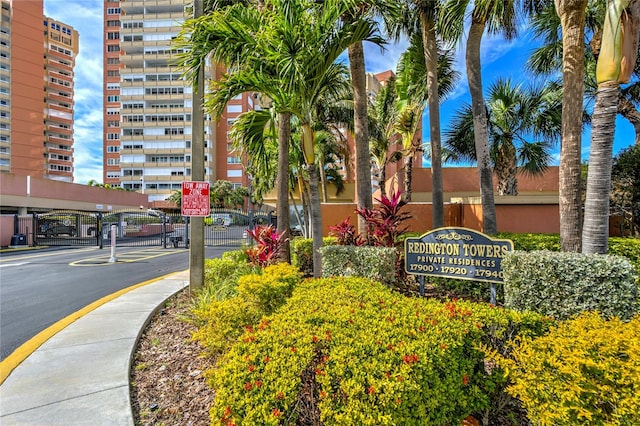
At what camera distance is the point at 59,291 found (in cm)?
736

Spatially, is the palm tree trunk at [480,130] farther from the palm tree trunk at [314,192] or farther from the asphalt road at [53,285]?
the asphalt road at [53,285]

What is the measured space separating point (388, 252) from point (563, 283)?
2.28m

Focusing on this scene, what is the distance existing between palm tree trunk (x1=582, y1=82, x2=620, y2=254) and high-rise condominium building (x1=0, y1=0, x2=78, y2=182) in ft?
206

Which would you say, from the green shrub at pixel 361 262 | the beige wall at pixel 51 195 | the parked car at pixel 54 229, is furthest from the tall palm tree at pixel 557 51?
the beige wall at pixel 51 195

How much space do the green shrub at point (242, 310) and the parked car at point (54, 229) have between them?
78.6 feet

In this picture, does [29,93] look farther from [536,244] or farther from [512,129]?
[536,244]

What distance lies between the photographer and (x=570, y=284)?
11.9ft

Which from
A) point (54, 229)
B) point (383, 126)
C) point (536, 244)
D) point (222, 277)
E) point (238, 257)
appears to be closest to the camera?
point (536, 244)

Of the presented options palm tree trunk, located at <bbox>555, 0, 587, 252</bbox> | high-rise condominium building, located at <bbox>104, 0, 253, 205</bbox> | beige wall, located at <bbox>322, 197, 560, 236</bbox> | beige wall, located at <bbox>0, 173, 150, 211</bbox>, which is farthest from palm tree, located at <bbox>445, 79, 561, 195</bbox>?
high-rise condominium building, located at <bbox>104, 0, 253, 205</bbox>

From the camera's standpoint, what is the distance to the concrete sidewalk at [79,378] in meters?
2.61

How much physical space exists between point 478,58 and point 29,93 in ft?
220

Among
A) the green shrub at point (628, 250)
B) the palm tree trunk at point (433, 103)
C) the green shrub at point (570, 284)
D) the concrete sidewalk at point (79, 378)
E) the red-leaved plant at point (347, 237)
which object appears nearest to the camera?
the concrete sidewalk at point (79, 378)

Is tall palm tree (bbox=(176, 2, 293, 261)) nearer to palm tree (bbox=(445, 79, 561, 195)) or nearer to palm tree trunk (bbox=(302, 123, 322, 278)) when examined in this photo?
palm tree trunk (bbox=(302, 123, 322, 278))

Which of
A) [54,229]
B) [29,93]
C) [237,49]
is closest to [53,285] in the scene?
[237,49]
